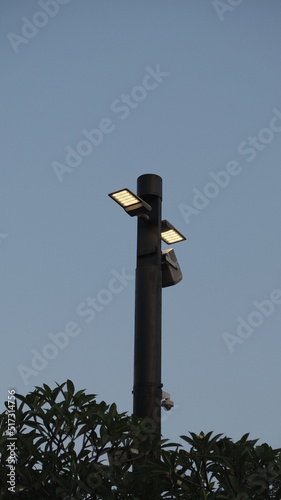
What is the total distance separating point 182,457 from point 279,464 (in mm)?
769

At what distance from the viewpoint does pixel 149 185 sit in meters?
8.54

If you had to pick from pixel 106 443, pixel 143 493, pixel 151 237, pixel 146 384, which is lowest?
pixel 143 493

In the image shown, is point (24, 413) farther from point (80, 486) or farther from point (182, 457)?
point (182, 457)

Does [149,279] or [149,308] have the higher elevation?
[149,279]

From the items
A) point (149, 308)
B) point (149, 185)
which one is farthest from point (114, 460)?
point (149, 185)

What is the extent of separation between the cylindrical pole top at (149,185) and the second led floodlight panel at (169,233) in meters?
0.35

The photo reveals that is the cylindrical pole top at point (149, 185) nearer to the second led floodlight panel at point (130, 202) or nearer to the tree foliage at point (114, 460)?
the second led floodlight panel at point (130, 202)

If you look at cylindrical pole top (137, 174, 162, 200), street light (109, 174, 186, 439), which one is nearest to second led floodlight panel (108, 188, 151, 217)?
street light (109, 174, 186, 439)

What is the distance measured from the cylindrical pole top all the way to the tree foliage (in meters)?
2.83

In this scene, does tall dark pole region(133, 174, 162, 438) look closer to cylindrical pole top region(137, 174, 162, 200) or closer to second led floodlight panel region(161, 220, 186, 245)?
cylindrical pole top region(137, 174, 162, 200)

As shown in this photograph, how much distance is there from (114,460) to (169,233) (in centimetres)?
319

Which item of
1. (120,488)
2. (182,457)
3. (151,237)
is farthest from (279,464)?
(151,237)

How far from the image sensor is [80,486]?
5938 millimetres

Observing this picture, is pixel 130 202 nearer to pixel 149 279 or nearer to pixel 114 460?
pixel 149 279
